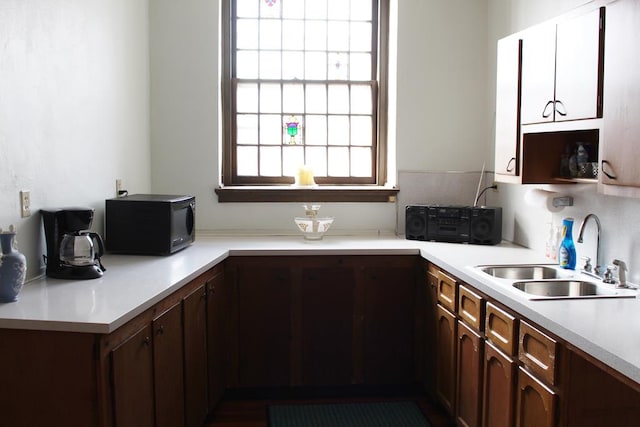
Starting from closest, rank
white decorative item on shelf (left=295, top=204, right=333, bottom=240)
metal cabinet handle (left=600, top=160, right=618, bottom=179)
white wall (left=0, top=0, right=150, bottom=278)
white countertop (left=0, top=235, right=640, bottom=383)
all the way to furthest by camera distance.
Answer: white countertop (left=0, top=235, right=640, bottom=383), metal cabinet handle (left=600, top=160, right=618, bottom=179), white wall (left=0, top=0, right=150, bottom=278), white decorative item on shelf (left=295, top=204, right=333, bottom=240)

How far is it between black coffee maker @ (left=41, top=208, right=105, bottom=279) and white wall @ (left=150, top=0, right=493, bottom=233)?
1479mm

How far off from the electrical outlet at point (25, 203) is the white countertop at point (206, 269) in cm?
28

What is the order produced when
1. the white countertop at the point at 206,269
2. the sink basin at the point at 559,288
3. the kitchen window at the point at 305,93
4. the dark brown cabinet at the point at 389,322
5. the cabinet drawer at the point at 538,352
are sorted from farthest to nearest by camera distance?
the kitchen window at the point at 305,93 → the dark brown cabinet at the point at 389,322 → the sink basin at the point at 559,288 → the cabinet drawer at the point at 538,352 → the white countertop at the point at 206,269

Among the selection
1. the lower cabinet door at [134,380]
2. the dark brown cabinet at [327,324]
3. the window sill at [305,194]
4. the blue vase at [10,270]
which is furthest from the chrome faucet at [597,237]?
the blue vase at [10,270]

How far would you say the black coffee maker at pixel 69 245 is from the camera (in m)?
2.71

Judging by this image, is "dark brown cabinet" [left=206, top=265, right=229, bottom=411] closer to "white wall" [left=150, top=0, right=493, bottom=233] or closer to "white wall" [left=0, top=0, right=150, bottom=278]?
"white wall" [left=0, top=0, right=150, bottom=278]

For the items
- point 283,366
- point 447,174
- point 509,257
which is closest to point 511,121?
point 509,257

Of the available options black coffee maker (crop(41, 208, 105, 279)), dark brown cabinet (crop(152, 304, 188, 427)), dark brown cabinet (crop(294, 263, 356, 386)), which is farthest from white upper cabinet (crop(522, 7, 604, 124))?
black coffee maker (crop(41, 208, 105, 279))

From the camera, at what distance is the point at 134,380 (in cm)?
233

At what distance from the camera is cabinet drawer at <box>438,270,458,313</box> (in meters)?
3.17

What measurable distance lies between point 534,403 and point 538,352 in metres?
0.20

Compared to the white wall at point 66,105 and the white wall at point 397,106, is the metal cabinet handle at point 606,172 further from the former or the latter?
the white wall at point 66,105

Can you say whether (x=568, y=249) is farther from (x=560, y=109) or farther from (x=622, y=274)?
(x=560, y=109)

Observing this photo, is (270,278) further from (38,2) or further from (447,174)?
(38,2)
